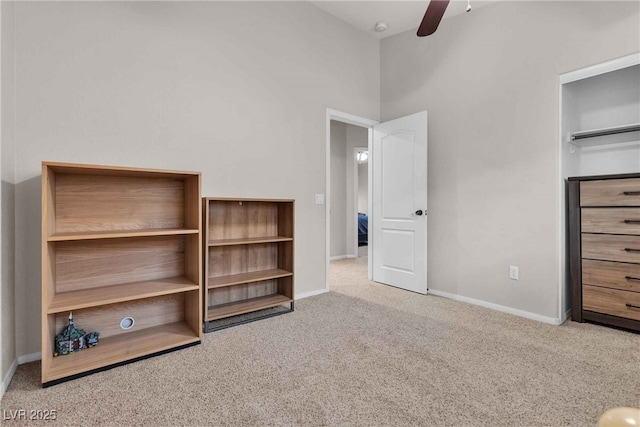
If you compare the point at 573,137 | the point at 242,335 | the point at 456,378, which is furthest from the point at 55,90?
the point at 573,137

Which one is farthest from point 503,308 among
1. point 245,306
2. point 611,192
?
point 245,306

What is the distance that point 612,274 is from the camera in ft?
7.57

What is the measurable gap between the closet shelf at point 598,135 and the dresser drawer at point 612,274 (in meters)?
1.05

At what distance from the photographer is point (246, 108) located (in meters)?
2.69

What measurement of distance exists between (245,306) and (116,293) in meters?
0.94

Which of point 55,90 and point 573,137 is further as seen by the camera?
point 573,137

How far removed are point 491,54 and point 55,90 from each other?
11.3 ft

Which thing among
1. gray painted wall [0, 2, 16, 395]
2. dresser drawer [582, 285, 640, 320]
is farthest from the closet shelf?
gray painted wall [0, 2, 16, 395]

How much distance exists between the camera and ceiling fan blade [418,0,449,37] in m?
1.70

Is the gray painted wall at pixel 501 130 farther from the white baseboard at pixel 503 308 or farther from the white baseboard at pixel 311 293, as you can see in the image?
the white baseboard at pixel 311 293

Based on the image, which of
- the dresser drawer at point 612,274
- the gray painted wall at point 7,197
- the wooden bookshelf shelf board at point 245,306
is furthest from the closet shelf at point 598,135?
the gray painted wall at point 7,197

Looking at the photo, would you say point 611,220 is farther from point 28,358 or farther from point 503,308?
point 28,358

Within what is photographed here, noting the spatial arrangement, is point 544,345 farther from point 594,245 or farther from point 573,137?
point 573,137

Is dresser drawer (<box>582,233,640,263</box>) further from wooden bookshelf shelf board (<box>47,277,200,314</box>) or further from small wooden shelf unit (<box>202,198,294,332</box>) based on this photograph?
wooden bookshelf shelf board (<box>47,277,200,314</box>)
